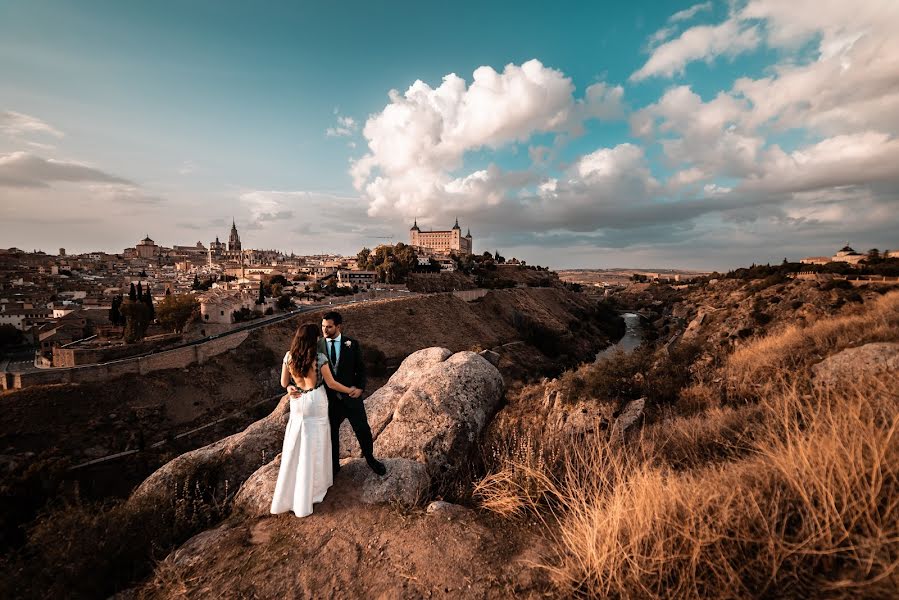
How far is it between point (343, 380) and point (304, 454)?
973 mm

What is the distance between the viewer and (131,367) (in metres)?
27.1

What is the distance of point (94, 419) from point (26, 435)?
293 cm

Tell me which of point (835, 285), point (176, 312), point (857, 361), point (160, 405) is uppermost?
point (835, 285)

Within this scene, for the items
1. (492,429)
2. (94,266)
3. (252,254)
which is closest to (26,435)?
(492,429)

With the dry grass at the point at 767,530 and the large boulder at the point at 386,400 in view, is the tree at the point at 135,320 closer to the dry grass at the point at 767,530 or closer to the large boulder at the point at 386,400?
the large boulder at the point at 386,400

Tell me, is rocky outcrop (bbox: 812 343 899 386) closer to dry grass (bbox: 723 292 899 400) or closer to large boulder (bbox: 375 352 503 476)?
dry grass (bbox: 723 292 899 400)

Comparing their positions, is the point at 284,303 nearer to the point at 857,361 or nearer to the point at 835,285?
the point at 857,361

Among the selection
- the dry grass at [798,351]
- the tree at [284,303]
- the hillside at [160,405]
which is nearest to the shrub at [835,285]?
the dry grass at [798,351]

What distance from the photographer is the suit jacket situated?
4652 mm

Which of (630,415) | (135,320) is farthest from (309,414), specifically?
(135,320)

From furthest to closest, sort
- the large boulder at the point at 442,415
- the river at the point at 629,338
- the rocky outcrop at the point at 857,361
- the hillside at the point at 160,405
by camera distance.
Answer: the river at the point at 629,338, the hillside at the point at 160,405, the large boulder at the point at 442,415, the rocky outcrop at the point at 857,361

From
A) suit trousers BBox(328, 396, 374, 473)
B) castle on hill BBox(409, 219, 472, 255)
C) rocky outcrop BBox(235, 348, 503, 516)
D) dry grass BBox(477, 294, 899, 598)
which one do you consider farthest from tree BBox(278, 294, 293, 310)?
castle on hill BBox(409, 219, 472, 255)

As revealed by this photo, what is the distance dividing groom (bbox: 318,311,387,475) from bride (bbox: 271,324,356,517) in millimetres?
250

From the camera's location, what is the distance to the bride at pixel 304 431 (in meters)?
4.26
